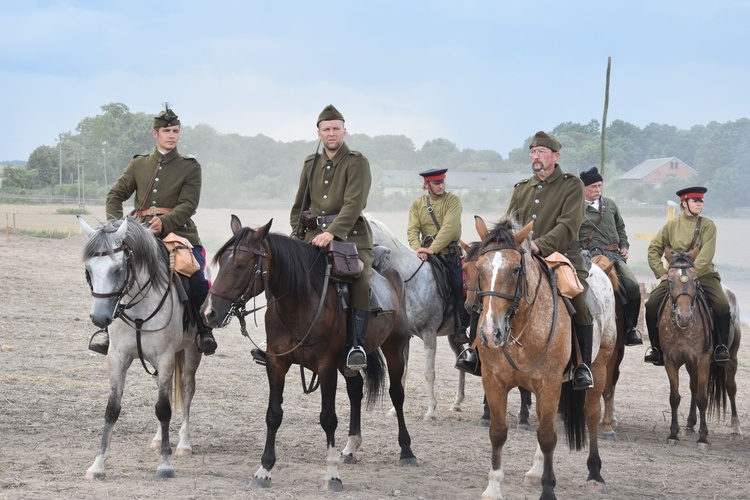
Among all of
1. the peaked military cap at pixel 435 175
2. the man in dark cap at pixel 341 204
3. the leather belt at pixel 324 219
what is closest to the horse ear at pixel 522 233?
the man in dark cap at pixel 341 204

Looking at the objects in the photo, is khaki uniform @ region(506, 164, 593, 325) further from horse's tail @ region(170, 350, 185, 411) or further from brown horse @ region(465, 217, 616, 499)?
horse's tail @ region(170, 350, 185, 411)

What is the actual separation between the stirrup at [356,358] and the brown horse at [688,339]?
14.9 feet

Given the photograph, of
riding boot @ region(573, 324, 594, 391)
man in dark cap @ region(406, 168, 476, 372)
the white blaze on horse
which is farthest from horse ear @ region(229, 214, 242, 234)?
man in dark cap @ region(406, 168, 476, 372)

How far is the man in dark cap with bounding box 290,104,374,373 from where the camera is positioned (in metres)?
7.49

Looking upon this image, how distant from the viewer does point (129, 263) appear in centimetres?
704

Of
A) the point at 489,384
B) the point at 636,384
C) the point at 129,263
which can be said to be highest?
the point at 129,263

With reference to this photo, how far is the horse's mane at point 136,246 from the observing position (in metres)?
6.82

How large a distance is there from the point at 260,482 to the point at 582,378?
2.83 meters

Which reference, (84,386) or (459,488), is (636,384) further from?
(84,386)

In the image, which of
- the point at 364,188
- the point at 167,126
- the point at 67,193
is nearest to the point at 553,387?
the point at 364,188

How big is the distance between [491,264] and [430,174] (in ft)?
16.7

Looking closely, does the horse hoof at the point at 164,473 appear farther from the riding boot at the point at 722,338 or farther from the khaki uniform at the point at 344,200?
the riding boot at the point at 722,338

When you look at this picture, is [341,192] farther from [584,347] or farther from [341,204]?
[584,347]

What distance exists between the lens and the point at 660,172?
65250 mm
